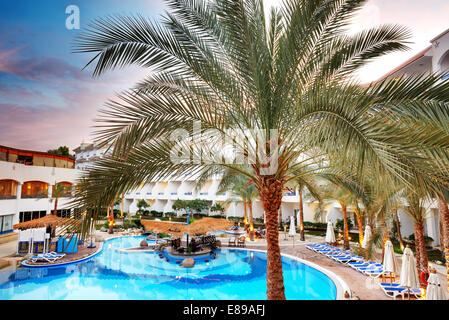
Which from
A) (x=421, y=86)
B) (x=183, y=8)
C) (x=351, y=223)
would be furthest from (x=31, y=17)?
(x=351, y=223)

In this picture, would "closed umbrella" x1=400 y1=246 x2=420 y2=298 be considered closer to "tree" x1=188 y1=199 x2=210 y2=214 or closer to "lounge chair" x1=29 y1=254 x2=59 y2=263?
"lounge chair" x1=29 y1=254 x2=59 y2=263

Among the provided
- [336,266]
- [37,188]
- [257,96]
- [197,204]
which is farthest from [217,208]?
[257,96]

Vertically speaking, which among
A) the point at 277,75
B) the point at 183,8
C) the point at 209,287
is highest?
the point at 183,8

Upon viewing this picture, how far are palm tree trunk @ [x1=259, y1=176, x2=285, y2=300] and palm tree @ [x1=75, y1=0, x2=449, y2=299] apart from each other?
2 cm

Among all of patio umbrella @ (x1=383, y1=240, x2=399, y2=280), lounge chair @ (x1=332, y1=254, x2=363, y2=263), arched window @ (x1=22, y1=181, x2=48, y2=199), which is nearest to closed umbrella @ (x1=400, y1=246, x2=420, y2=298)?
patio umbrella @ (x1=383, y1=240, x2=399, y2=280)

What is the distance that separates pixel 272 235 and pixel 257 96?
275 centimetres

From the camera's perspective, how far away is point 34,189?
24.7 meters

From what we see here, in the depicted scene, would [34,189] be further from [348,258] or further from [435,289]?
[435,289]

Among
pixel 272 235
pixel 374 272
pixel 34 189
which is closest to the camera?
pixel 272 235

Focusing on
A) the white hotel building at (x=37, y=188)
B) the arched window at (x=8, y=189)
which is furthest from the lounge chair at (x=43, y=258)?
the arched window at (x=8, y=189)

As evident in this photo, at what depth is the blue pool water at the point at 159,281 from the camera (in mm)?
9500

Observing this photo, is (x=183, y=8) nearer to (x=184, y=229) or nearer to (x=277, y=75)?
(x=277, y=75)
